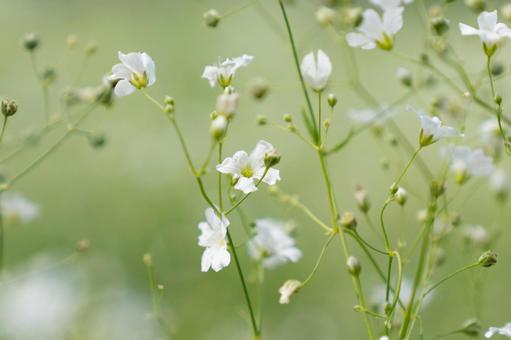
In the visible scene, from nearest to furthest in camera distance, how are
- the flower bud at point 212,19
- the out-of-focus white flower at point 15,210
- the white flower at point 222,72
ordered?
the white flower at point 222,72 < the flower bud at point 212,19 < the out-of-focus white flower at point 15,210

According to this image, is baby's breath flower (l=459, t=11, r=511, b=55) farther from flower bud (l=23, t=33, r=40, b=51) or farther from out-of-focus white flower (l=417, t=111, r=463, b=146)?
flower bud (l=23, t=33, r=40, b=51)

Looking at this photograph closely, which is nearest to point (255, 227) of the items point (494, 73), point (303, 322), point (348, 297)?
point (494, 73)

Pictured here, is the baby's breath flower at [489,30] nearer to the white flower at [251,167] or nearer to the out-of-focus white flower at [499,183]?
the white flower at [251,167]

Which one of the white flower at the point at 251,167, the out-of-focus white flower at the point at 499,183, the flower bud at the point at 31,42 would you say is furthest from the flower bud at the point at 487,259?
the flower bud at the point at 31,42

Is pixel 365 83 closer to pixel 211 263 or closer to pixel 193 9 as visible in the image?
pixel 193 9

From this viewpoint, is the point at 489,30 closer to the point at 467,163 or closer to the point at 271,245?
the point at 467,163

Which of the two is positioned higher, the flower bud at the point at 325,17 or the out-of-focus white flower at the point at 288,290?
the flower bud at the point at 325,17

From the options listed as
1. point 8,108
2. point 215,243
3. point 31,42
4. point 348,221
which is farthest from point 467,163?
point 31,42
